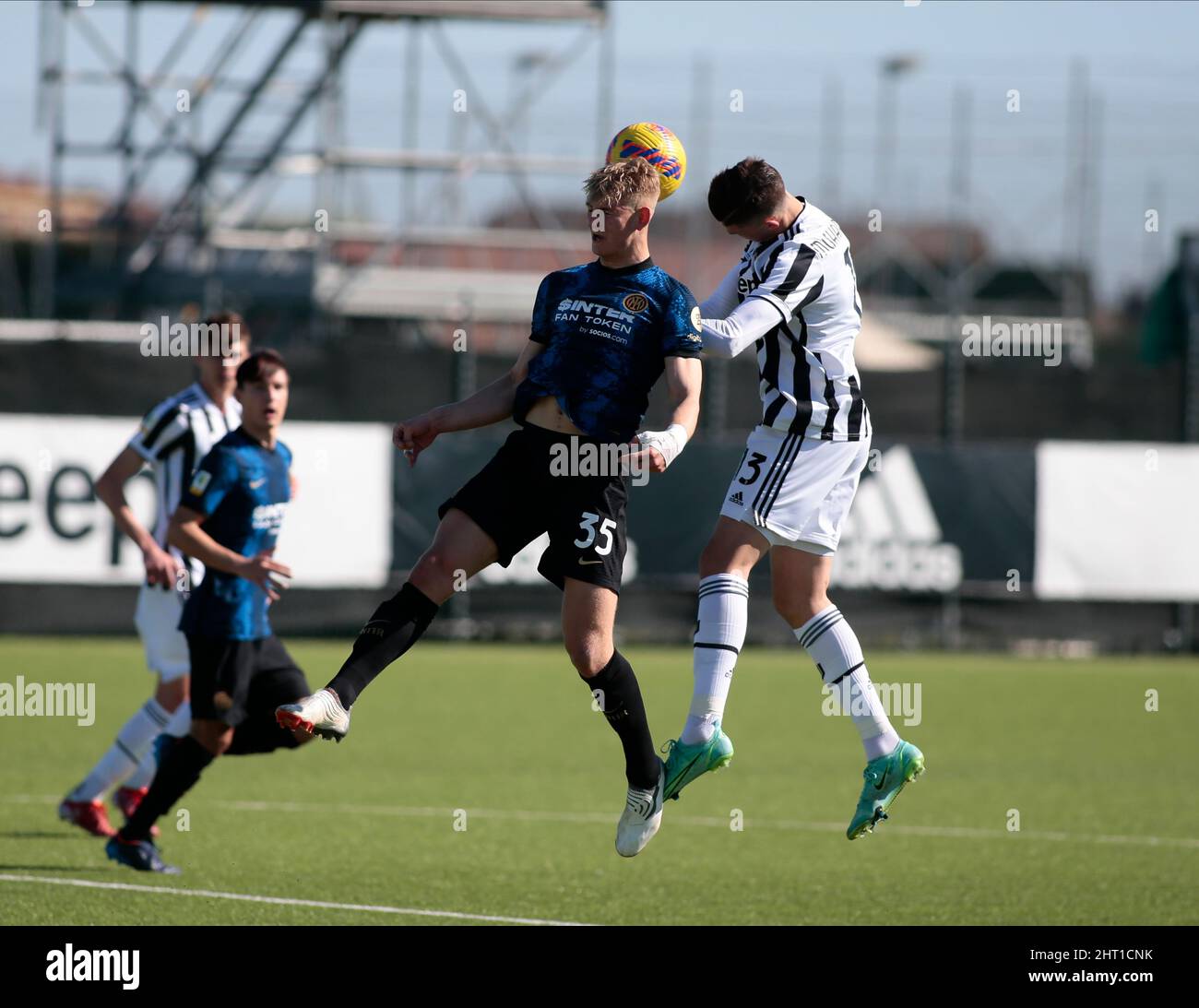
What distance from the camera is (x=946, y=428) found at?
19344 millimetres

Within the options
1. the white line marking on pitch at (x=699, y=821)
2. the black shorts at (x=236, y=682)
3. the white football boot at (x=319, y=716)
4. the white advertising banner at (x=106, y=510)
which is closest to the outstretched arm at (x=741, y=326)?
the white football boot at (x=319, y=716)

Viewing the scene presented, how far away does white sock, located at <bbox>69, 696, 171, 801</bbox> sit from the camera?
9.16 m

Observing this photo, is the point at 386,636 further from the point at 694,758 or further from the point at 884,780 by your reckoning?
the point at 884,780

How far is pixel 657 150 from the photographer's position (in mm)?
6699

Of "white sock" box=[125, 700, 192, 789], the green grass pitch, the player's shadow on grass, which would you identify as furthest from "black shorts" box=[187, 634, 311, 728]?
the player's shadow on grass

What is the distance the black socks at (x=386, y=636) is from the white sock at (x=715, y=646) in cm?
109

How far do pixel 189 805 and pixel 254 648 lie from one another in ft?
7.61

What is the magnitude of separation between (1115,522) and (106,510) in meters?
10.1

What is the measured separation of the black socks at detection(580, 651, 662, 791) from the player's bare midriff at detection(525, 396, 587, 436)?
88cm

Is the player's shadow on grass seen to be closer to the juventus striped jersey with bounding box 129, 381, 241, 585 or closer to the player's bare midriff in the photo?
the juventus striped jersey with bounding box 129, 381, 241, 585

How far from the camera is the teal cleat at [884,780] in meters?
6.86

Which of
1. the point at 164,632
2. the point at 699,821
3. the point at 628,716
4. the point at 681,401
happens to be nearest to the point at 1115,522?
the point at 699,821

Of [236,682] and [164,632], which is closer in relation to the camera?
[236,682]

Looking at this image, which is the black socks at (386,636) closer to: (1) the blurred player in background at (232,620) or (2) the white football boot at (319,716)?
(2) the white football boot at (319,716)
